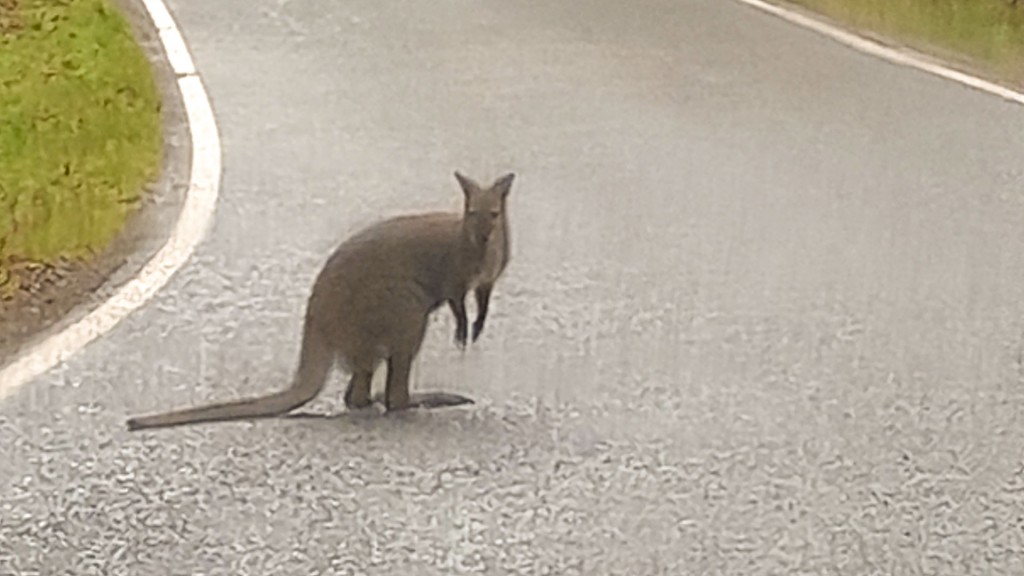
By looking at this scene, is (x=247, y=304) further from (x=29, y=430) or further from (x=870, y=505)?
(x=870, y=505)

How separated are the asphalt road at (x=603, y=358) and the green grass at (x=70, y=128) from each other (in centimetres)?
44

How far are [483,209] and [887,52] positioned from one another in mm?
6793

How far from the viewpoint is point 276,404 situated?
631 cm

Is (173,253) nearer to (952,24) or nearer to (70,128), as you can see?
(70,128)

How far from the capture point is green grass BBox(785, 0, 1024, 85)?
504 inches

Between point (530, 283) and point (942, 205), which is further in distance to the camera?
point (942, 205)

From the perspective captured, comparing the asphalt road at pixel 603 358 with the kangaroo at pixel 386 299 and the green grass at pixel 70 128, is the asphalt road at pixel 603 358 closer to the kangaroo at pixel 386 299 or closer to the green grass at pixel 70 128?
the kangaroo at pixel 386 299

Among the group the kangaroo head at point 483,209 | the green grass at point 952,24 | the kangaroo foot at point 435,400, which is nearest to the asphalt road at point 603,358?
the kangaroo foot at point 435,400

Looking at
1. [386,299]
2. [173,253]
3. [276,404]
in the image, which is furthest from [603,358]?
[173,253]

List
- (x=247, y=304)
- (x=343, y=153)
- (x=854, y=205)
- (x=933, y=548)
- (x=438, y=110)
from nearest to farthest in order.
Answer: (x=933, y=548), (x=247, y=304), (x=854, y=205), (x=343, y=153), (x=438, y=110)

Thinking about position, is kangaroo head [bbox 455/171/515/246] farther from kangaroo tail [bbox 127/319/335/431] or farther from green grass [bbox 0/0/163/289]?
green grass [bbox 0/0/163/289]

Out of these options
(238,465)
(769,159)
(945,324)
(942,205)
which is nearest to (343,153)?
(769,159)

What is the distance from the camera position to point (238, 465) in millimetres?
5988

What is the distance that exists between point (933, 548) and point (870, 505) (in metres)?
0.30
